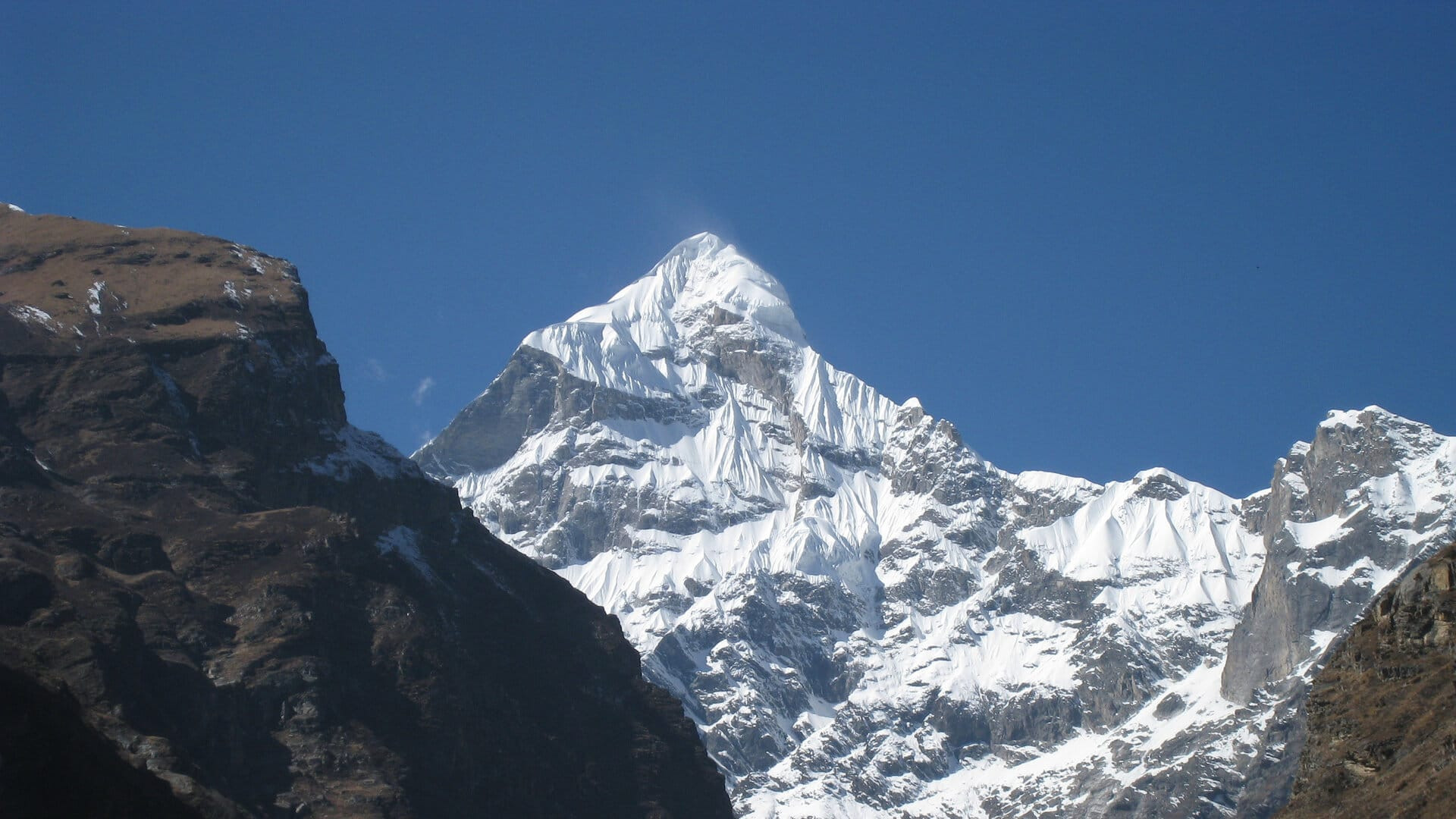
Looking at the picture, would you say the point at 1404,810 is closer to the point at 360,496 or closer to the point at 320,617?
the point at 320,617

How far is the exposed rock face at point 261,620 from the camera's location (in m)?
146

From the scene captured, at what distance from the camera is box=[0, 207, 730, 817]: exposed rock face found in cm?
14650

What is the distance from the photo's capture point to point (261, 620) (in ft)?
535

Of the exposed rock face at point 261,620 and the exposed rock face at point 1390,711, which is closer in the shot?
the exposed rock face at point 1390,711

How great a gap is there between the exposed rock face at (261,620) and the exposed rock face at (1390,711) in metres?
70.4

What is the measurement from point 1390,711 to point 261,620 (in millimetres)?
107962

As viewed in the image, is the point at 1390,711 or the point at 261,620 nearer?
the point at 1390,711

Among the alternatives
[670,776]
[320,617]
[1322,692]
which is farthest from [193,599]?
[1322,692]

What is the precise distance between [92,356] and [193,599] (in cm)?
4138

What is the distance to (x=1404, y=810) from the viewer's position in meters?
71.4

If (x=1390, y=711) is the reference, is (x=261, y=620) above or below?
above

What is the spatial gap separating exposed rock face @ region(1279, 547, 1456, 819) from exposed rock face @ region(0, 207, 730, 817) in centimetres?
7043

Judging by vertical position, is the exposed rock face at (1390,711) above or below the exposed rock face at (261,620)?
below

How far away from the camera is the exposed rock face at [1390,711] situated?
248 ft
